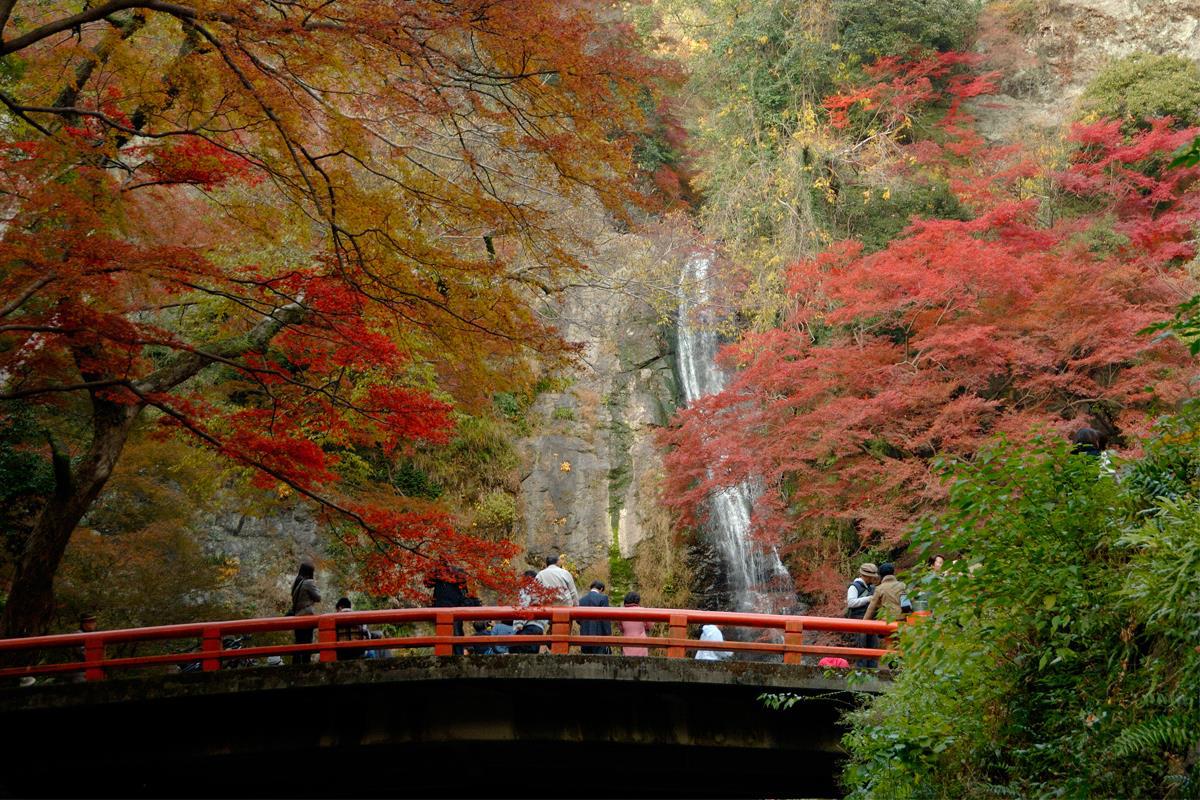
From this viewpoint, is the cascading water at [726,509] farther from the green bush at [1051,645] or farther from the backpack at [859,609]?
the green bush at [1051,645]

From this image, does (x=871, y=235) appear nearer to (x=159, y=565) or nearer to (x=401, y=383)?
(x=401, y=383)

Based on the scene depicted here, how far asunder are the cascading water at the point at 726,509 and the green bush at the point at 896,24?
224 inches

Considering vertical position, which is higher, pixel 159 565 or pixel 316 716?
pixel 159 565

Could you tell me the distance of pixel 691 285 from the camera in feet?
52.7

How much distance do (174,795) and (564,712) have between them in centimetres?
426

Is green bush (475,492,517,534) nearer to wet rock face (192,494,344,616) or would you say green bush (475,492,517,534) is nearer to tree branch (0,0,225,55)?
wet rock face (192,494,344,616)

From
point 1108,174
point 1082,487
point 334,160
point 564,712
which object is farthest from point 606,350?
point 1082,487

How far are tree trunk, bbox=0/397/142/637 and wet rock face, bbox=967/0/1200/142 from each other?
19.4 meters

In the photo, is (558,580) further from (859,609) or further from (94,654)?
(94,654)

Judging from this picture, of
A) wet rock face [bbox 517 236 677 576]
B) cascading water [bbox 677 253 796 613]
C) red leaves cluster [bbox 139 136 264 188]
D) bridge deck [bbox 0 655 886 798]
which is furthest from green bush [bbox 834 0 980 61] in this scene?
red leaves cluster [bbox 139 136 264 188]

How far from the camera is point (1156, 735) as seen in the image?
457 centimetres

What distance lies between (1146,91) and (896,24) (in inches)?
207

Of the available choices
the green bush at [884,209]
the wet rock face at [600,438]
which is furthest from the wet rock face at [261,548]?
the green bush at [884,209]

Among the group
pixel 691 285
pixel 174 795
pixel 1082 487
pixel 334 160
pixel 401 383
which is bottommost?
pixel 174 795
